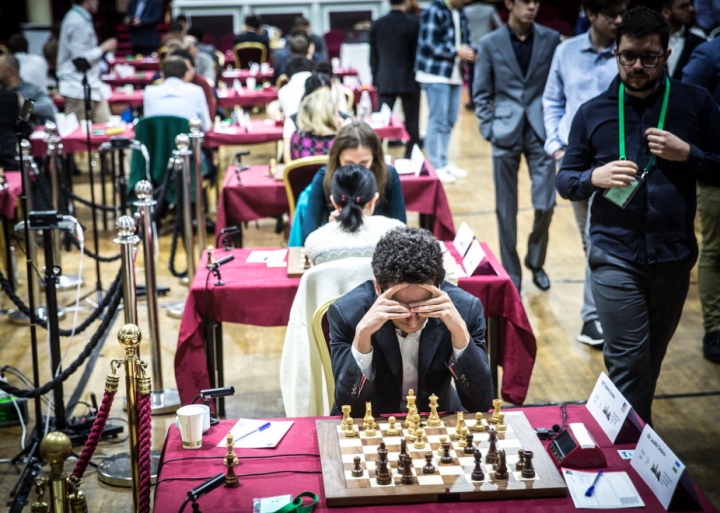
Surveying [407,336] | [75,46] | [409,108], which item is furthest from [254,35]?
[407,336]

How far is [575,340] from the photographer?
499 cm

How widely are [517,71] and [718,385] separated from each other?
79.0 inches

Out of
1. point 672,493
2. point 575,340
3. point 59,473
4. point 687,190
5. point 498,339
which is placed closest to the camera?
point 59,473

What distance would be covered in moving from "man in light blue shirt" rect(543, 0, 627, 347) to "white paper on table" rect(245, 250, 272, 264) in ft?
4.88

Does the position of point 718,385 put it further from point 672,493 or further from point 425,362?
point 672,493

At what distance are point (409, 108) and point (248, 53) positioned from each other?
14.6ft

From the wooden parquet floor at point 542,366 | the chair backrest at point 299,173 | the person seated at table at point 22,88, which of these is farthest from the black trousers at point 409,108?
the chair backrest at point 299,173

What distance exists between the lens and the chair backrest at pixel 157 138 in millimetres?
6543

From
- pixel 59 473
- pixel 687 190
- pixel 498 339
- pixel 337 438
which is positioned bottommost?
pixel 498 339

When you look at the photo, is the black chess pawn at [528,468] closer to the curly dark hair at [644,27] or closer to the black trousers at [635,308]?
the black trousers at [635,308]

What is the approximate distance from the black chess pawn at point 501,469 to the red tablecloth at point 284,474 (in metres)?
0.06

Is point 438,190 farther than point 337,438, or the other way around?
point 438,190

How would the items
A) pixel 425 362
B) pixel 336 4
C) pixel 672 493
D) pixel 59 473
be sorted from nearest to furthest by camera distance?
1. pixel 59 473
2. pixel 672 493
3. pixel 425 362
4. pixel 336 4

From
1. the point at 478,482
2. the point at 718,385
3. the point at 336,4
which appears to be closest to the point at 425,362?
the point at 478,482
